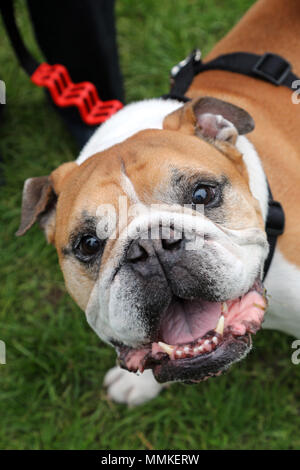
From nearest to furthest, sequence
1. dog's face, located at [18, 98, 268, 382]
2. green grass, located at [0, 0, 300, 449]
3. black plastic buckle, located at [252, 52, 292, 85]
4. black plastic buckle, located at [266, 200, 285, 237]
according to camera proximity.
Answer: dog's face, located at [18, 98, 268, 382] → black plastic buckle, located at [266, 200, 285, 237] → black plastic buckle, located at [252, 52, 292, 85] → green grass, located at [0, 0, 300, 449]

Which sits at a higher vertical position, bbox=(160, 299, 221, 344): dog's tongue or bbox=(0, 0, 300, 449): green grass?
bbox=(160, 299, 221, 344): dog's tongue

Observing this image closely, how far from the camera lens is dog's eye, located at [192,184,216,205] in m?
2.97

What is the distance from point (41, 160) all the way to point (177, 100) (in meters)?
2.50

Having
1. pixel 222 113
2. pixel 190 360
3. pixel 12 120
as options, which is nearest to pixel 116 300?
pixel 190 360

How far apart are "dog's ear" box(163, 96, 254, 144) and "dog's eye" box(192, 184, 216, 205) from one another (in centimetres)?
47

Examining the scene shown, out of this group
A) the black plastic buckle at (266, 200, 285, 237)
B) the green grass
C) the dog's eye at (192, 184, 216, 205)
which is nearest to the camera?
the dog's eye at (192, 184, 216, 205)

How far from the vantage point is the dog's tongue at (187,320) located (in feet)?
9.46

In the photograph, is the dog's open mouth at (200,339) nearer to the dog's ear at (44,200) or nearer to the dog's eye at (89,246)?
the dog's eye at (89,246)

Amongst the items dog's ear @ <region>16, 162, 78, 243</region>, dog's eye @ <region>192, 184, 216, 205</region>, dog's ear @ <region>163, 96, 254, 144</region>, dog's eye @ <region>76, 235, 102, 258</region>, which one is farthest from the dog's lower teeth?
dog's ear @ <region>16, 162, 78, 243</region>

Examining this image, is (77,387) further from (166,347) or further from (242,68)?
(242,68)

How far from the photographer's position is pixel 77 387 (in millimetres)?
4625
